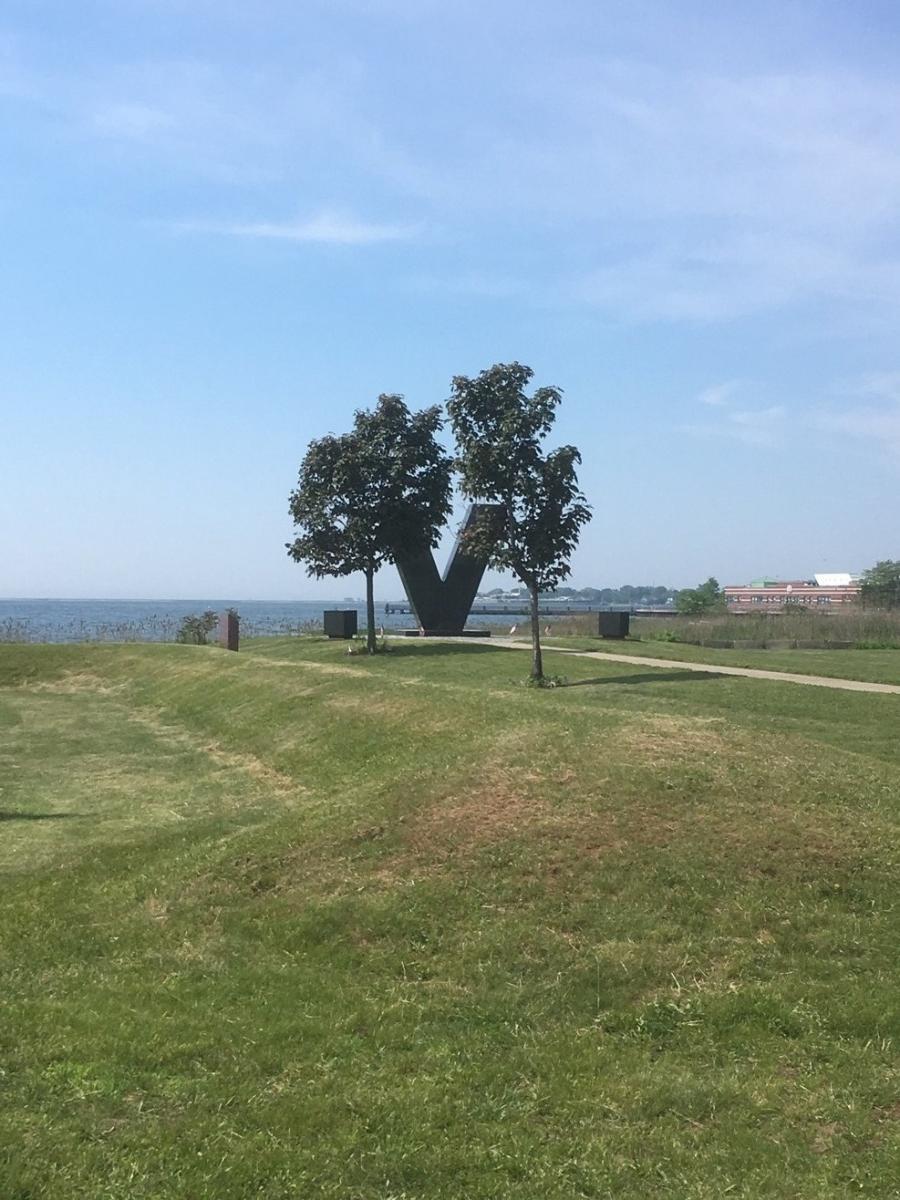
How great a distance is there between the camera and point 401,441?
88.5 feet

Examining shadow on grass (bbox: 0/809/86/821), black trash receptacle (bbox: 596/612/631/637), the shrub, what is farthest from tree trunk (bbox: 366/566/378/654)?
shadow on grass (bbox: 0/809/86/821)

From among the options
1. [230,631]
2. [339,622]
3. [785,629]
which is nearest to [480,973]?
[230,631]

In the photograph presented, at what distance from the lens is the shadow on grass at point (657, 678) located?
59.5 ft

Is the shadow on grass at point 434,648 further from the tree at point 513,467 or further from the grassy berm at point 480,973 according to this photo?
the grassy berm at point 480,973

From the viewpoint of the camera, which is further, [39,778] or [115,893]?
[39,778]

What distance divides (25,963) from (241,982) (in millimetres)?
1545

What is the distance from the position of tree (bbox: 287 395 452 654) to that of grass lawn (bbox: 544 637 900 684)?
15.6ft

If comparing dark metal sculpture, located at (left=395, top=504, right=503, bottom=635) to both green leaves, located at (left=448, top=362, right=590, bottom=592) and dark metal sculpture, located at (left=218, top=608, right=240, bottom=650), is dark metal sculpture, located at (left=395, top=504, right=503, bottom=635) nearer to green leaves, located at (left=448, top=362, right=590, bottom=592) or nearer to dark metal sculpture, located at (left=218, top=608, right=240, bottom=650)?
dark metal sculpture, located at (left=218, top=608, right=240, bottom=650)

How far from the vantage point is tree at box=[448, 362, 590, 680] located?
1894 centimetres

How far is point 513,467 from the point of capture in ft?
62.4

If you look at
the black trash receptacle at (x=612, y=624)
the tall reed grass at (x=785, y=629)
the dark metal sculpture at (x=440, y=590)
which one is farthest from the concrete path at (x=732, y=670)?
the tall reed grass at (x=785, y=629)

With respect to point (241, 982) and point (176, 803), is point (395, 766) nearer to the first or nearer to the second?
point (176, 803)

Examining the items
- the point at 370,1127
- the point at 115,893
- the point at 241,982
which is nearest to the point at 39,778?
the point at 115,893

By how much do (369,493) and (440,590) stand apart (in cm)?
684
